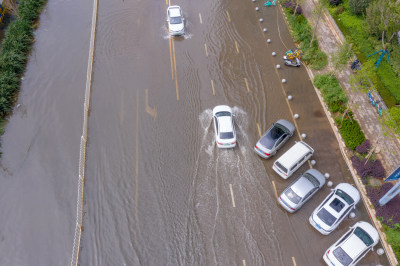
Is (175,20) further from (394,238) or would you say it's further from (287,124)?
(394,238)

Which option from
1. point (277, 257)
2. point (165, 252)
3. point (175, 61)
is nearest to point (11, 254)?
point (165, 252)

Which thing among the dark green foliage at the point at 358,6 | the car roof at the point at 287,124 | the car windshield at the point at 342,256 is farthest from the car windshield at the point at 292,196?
the dark green foliage at the point at 358,6

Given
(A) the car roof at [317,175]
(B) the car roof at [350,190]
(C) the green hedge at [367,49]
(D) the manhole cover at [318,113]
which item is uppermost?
(C) the green hedge at [367,49]

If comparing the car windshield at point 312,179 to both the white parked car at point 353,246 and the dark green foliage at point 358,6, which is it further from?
the dark green foliage at point 358,6

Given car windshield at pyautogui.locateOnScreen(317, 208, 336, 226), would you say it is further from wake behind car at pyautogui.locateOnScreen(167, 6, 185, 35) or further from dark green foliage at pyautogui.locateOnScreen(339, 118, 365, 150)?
wake behind car at pyautogui.locateOnScreen(167, 6, 185, 35)

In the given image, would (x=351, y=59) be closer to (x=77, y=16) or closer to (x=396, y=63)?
(x=396, y=63)

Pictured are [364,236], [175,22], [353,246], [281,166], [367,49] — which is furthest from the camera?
[175,22]

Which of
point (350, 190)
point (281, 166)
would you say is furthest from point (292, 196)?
point (350, 190)
